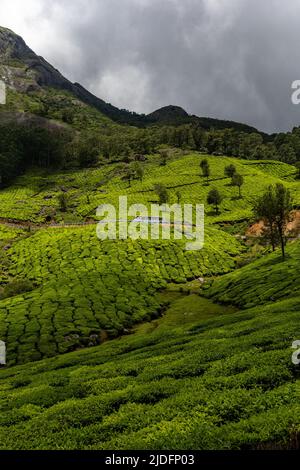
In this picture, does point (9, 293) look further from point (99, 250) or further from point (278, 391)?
point (278, 391)

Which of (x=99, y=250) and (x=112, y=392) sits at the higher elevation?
(x=99, y=250)

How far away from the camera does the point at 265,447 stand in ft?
51.4

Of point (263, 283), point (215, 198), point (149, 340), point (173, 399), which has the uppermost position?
point (215, 198)

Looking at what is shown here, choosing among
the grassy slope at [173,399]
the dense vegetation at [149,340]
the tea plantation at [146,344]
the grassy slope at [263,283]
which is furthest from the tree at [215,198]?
the grassy slope at [173,399]

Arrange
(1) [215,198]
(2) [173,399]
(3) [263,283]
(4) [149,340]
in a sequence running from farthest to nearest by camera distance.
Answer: (1) [215,198] → (3) [263,283] → (4) [149,340] → (2) [173,399]

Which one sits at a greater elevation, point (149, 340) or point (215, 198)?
point (215, 198)

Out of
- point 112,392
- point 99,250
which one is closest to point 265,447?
point 112,392

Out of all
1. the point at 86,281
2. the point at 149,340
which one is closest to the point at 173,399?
the point at 149,340

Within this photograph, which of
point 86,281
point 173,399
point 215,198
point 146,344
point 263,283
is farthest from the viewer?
point 215,198

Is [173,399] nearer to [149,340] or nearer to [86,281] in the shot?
[149,340]

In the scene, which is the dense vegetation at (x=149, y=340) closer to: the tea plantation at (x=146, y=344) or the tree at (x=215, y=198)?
the tea plantation at (x=146, y=344)

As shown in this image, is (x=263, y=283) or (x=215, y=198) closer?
(x=263, y=283)

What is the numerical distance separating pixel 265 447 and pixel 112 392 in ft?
41.8
